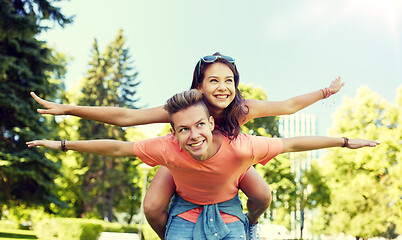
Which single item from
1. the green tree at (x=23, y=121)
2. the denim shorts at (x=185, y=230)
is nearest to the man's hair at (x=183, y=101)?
the denim shorts at (x=185, y=230)

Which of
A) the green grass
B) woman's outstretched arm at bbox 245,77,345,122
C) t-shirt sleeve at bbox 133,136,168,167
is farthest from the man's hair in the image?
the green grass

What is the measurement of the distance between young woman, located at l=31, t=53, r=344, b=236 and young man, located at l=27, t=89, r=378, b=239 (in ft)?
0.64

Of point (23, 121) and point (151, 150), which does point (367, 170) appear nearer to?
point (23, 121)

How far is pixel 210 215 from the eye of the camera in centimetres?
343

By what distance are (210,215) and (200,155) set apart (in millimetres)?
690

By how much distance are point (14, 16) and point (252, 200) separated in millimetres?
10306

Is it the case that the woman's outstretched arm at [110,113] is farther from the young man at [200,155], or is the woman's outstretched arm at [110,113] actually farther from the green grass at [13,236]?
the green grass at [13,236]

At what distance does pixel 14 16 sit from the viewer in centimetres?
1136

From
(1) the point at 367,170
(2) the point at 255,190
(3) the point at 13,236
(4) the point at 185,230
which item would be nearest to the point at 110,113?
(4) the point at 185,230

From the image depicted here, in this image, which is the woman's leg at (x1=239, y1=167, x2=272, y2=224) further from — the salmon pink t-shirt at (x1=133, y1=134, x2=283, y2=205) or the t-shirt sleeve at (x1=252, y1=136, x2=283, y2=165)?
the t-shirt sleeve at (x1=252, y1=136, x2=283, y2=165)

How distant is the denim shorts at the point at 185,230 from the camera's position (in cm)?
341

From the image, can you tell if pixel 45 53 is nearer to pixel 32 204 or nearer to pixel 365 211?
pixel 32 204

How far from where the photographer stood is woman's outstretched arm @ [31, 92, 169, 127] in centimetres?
333

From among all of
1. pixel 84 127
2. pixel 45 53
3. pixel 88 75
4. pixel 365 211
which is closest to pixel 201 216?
pixel 45 53
